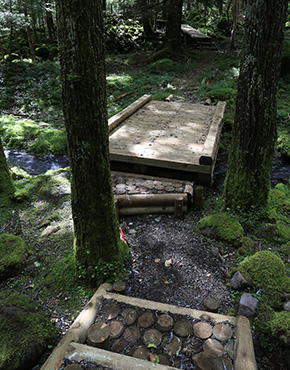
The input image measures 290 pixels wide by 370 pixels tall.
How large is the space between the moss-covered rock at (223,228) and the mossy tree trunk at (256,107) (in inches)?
13.2

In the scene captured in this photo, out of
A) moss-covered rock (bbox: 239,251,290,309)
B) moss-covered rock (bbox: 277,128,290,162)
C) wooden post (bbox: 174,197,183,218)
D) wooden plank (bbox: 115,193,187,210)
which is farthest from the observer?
moss-covered rock (bbox: 277,128,290,162)

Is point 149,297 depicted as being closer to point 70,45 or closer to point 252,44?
point 70,45

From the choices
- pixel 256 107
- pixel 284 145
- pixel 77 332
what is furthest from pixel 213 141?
pixel 77 332

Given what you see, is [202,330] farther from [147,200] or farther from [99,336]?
[147,200]

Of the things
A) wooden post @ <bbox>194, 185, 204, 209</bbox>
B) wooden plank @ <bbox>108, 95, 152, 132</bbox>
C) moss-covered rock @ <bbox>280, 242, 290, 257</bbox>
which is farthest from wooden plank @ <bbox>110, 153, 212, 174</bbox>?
moss-covered rock @ <bbox>280, 242, 290, 257</bbox>

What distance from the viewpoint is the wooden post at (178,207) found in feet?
15.7

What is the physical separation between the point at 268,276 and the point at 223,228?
1.08 m

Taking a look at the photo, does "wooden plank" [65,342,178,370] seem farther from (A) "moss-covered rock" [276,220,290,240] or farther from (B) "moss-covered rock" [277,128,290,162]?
(B) "moss-covered rock" [277,128,290,162]

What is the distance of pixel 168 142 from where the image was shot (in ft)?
21.2

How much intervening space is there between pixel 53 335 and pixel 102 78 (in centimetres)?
272

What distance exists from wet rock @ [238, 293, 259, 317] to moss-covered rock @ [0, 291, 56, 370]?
A: 81.1 inches

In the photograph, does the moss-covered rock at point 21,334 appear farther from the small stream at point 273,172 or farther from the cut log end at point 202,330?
the small stream at point 273,172

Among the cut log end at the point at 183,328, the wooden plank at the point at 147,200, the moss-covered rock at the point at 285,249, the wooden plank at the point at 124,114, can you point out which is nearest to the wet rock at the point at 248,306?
the cut log end at the point at 183,328

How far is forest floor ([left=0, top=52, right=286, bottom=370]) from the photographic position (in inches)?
131
